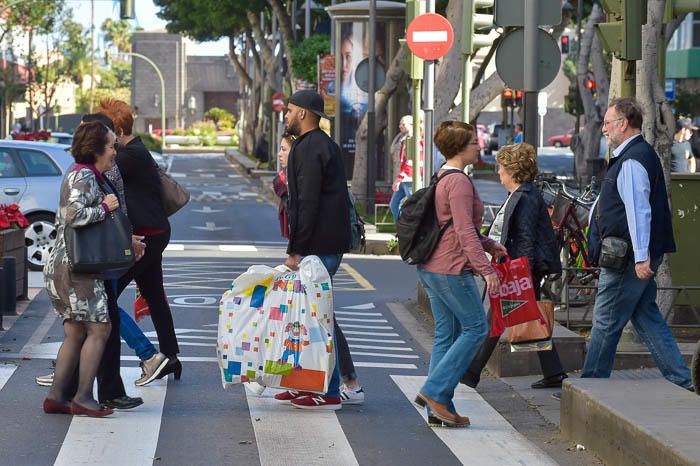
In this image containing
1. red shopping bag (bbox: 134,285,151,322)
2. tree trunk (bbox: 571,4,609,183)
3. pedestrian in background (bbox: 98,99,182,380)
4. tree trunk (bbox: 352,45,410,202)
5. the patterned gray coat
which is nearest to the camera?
the patterned gray coat

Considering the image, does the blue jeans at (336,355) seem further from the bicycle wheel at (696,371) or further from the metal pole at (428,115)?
the metal pole at (428,115)

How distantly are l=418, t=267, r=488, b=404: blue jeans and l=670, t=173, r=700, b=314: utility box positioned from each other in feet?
13.9

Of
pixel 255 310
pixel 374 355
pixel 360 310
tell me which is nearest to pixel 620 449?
pixel 255 310

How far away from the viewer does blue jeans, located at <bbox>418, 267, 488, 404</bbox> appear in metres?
7.83

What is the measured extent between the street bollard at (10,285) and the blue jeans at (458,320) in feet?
18.7

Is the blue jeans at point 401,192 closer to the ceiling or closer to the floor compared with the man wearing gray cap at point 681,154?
closer to the floor

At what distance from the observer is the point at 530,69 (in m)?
11.9

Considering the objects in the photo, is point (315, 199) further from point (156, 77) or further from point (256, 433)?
point (156, 77)

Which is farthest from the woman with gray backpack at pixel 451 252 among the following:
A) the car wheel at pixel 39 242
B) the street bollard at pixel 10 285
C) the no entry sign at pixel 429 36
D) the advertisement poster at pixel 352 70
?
the advertisement poster at pixel 352 70

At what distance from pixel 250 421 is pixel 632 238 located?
7.61 ft

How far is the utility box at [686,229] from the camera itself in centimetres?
1173

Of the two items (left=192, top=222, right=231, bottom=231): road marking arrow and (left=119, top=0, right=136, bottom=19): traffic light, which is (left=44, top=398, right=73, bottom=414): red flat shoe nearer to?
(left=192, top=222, right=231, bottom=231): road marking arrow

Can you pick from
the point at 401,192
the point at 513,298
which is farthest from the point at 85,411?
the point at 401,192

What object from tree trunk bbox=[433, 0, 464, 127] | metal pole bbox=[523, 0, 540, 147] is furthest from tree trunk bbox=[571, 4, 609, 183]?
metal pole bbox=[523, 0, 540, 147]
